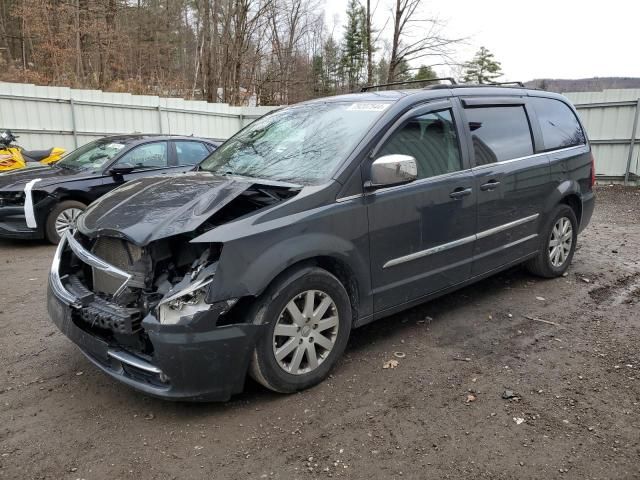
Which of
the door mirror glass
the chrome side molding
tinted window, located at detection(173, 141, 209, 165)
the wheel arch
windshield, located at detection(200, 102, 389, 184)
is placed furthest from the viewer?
tinted window, located at detection(173, 141, 209, 165)

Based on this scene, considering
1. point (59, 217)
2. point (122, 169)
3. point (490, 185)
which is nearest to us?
point (490, 185)

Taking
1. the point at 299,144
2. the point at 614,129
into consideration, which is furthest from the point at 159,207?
the point at 614,129

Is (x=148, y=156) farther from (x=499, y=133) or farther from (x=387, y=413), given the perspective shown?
(x=387, y=413)

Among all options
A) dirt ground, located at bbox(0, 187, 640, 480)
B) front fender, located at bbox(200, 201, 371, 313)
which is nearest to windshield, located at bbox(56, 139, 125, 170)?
dirt ground, located at bbox(0, 187, 640, 480)

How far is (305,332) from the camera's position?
3.01m

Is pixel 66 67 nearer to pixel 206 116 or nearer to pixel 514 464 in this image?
pixel 206 116

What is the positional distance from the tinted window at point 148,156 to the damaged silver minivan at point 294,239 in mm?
3487

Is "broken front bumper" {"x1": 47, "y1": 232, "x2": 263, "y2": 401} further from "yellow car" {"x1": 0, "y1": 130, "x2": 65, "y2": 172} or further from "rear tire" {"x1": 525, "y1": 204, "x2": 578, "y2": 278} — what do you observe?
"yellow car" {"x1": 0, "y1": 130, "x2": 65, "y2": 172}

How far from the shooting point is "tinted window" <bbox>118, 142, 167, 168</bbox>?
734 centimetres

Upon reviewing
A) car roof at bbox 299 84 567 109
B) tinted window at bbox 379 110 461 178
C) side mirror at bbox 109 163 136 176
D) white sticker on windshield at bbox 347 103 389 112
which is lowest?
side mirror at bbox 109 163 136 176

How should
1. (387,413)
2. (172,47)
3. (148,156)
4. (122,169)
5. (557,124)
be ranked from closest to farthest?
(387,413), (557,124), (122,169), (148,156), (172,47)

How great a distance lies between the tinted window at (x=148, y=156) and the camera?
24.1ft

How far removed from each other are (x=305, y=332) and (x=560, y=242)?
3411 millimetres

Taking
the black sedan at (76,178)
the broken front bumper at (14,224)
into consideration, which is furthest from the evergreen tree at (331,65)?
the broken front bumper at (14,224)
